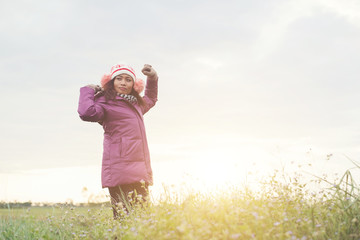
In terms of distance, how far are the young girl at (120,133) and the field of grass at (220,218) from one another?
1.78 feet

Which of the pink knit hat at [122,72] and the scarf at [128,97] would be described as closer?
the scarf at [128,97]

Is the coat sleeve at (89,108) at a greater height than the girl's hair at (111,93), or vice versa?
the girl's hair at (111,93)

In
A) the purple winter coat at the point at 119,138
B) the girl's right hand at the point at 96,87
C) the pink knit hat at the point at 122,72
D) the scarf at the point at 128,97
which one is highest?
the pink knit hat at the point at 122,72

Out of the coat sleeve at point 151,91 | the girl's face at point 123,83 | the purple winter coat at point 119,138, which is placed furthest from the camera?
the coat sleeve at point 151,91

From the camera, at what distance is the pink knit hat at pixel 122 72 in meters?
7.49

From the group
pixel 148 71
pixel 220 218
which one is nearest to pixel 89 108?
pixel 148 71

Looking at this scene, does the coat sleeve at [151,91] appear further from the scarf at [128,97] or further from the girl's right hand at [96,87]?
the girl's right hand at [96,87]

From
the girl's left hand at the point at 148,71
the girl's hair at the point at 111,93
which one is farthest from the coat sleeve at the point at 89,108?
the girl's left hand at the point at 148,71

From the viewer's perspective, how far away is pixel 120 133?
693 centimetres

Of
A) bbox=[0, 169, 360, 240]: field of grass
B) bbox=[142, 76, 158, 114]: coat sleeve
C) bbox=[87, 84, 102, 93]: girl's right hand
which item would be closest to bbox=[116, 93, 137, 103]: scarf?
bbox=[87, 84, 102, 93]: girl's right hand

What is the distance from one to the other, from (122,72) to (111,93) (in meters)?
0.50

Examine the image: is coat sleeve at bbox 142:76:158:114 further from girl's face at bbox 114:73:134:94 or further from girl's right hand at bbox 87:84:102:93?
girl's right hand at bbox 87:84:102:93

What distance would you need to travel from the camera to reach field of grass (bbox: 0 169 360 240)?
3711 millimetres

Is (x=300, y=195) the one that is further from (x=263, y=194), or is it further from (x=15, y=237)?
(x=15, y=237)
